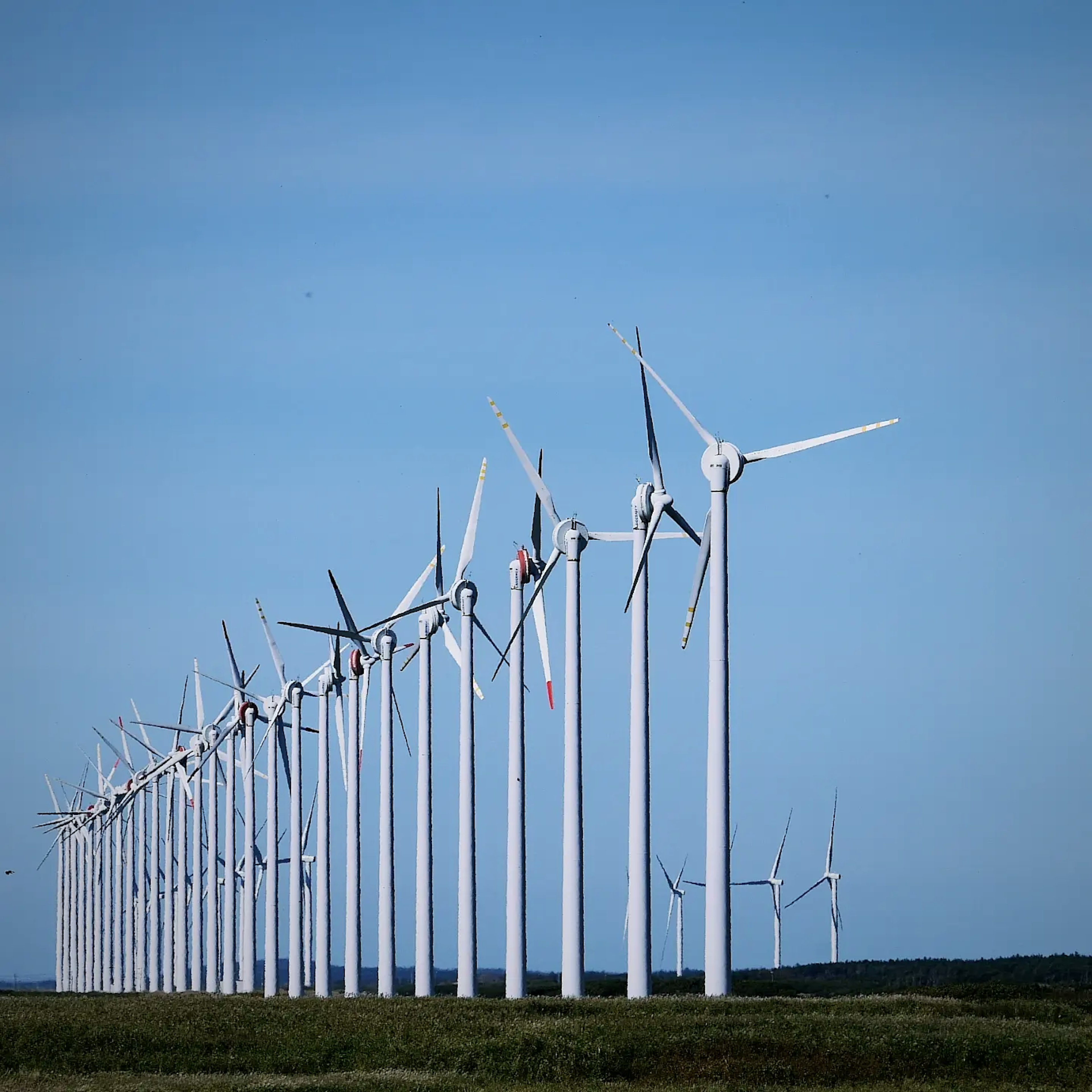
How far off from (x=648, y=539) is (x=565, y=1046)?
68.2 feet

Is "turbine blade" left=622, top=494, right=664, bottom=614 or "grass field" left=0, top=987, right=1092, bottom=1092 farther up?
"turbine blade" left=622, top=494, right=664, bottom=614

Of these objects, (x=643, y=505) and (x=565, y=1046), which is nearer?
(x=565, y=1046)

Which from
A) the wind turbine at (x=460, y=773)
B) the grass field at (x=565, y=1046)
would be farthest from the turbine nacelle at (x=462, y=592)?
the grass field at (x=565, y=1046)

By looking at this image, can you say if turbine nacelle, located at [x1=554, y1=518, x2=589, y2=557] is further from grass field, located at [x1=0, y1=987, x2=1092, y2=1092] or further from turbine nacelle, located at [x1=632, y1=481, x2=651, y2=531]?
grass field, located at [x1=0, y1=987, x2=1092, y2=1092]

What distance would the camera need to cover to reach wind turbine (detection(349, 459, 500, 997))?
8269 cm

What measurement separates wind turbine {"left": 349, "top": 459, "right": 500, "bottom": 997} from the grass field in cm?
779

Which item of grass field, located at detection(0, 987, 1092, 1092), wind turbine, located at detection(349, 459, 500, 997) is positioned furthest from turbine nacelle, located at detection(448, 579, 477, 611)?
grass field, located at detection(0, 987, 1092, 1092)

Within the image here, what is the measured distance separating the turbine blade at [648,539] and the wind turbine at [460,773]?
49.2 ft

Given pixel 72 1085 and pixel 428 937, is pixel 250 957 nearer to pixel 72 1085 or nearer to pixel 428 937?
pixel 428 937

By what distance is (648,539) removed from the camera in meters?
72.0

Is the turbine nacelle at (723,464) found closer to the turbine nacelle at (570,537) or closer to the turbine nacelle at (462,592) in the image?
the turbine nacelle at (570,537)

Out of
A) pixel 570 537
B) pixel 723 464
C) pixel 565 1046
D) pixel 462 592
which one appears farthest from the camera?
pixel 462 592

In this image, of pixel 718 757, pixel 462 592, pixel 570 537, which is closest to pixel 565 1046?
pixel 718 757

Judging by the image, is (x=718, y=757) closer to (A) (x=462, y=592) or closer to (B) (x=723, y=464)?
(B) (x=723, y=464)
